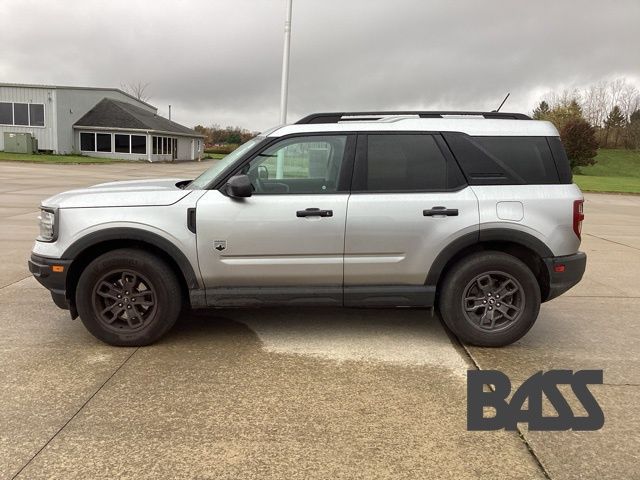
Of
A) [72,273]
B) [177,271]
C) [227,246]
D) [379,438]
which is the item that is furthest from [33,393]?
[379,438]

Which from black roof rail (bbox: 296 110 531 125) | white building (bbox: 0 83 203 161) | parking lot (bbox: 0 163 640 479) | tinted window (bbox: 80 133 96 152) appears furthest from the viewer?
tinted window (bbox: 80 133 96 152)

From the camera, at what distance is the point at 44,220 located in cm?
430

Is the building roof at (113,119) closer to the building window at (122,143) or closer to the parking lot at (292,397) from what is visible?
the building window at (122,143)

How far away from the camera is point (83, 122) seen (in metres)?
41.7

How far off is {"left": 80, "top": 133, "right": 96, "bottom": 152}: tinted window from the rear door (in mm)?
43078

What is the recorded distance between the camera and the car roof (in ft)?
14.6

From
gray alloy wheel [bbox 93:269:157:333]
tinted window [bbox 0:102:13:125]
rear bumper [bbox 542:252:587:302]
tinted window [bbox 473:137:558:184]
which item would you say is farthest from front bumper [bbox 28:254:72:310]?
tinted window [bbox 0:102:13:125]

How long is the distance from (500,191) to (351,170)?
1.27 metres

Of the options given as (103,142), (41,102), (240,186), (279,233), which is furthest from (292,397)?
(103,142)

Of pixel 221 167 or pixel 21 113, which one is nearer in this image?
pixel 221 167

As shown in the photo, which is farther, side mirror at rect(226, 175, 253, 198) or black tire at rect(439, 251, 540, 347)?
black tire at rect(439, 251, 540, 347)

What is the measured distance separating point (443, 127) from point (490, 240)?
41.6 inches

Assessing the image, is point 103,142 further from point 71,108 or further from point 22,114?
point 22,114

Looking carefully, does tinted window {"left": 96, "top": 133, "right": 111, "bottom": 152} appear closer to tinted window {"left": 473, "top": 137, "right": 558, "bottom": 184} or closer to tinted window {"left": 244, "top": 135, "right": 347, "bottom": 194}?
tinted window {"left": 244, "top": 135, "right": 347, "bottom": 194}
